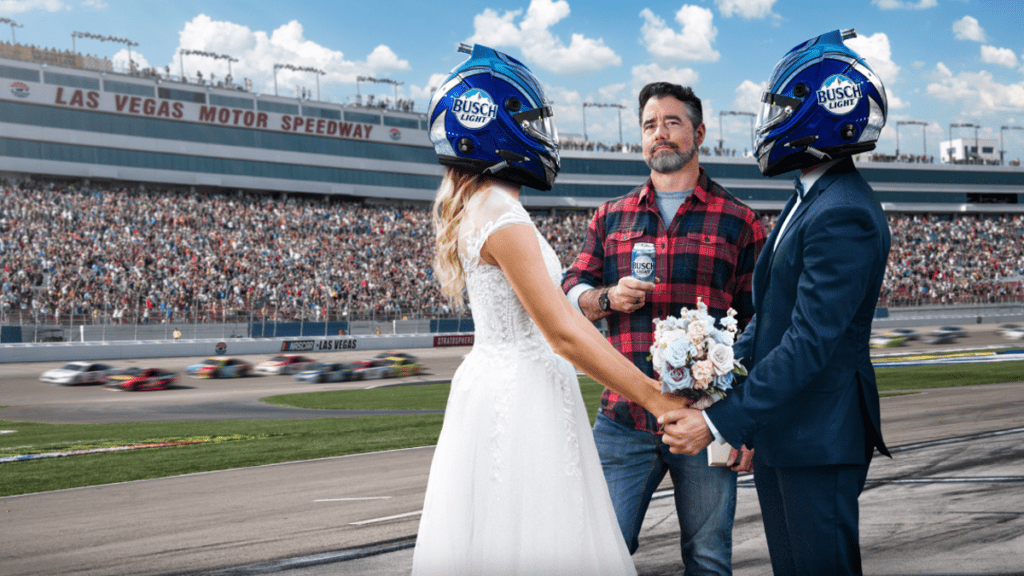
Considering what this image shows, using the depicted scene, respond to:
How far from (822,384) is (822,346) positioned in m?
0.18

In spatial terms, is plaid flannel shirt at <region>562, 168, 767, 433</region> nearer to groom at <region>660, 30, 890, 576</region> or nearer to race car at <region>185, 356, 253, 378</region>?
groom at <region>660, 30, 890, 576</region>

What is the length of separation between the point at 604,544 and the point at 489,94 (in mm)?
1620

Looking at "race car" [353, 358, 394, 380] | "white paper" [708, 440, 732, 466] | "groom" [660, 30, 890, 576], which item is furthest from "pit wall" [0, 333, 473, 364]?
"groom" [660, 30, 890, 576]

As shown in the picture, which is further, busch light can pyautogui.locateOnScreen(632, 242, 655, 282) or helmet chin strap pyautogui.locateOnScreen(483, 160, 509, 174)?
busch light can pyautogui.locateOnScreen(632, 242, 655, 282)

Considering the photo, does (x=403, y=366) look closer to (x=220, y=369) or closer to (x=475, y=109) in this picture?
(x=220, y=369)

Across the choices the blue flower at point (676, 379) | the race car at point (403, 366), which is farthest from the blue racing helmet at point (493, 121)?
the race car at point (403, 366)

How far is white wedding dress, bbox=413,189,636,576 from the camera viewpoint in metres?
2.56

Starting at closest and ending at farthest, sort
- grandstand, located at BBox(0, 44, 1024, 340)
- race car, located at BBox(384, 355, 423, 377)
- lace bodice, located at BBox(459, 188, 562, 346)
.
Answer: lace bodice, located at BBox(459, 188, 562, 346) < race car, located at BBox(384, 355, 423, 377) < grandstand, located at BBox(0, 44, 1024, 340)

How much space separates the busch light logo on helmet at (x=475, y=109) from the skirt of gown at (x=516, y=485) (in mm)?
821

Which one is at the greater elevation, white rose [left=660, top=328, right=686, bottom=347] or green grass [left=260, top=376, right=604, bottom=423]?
white rose [left=660, top=328, right=686, bottom=347]

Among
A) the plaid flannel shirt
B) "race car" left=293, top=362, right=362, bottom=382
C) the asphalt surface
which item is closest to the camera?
the plaid flannel shirt

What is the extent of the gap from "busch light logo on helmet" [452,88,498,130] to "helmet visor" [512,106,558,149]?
93 millimetres

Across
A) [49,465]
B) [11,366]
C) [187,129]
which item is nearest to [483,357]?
[49,465]

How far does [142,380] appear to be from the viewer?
2225cm
